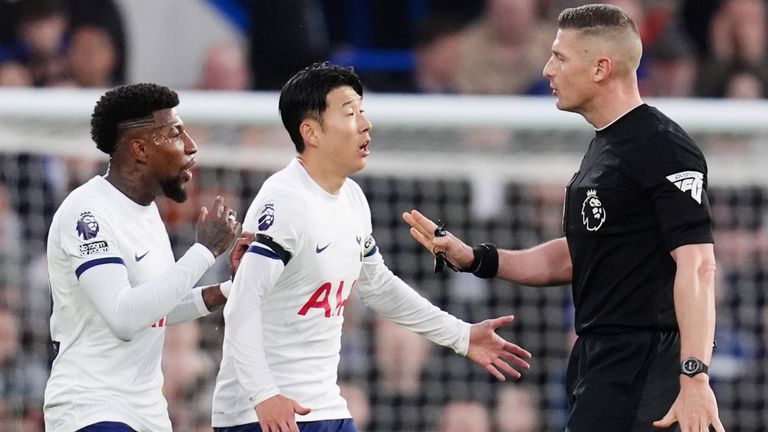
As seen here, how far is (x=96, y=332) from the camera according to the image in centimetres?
509

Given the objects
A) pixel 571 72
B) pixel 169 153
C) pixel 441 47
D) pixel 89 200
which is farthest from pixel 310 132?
pixel 441 47

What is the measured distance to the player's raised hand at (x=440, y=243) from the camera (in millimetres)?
5668

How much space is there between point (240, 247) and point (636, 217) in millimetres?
1453

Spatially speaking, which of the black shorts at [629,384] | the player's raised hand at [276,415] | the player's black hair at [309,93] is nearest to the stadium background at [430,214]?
the player's black hair at [309,93]

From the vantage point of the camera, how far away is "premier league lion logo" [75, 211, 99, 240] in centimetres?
502

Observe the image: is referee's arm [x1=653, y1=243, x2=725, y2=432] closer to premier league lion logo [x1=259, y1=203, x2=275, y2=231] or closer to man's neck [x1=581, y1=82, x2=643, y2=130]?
man's neck [x1=581, y1=82, x2=643, y2=130]

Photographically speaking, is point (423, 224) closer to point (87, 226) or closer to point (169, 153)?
point (169, 153)

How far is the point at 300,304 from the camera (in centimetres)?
522

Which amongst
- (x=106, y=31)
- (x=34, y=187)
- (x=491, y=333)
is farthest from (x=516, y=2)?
(x=491, y=333)

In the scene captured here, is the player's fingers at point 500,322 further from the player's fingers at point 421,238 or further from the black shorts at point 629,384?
the black shorts at point 629,384

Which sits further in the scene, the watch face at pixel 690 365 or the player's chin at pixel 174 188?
the player's chin at pixel 174 188

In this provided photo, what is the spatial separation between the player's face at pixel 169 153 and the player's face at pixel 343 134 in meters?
0.51

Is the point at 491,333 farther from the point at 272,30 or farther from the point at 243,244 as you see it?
the point at 272,30

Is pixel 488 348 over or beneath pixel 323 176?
beneath
